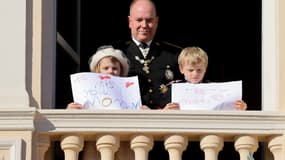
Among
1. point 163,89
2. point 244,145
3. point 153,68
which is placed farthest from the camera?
point 153,68

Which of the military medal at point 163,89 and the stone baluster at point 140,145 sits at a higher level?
the military medal at point 163,89

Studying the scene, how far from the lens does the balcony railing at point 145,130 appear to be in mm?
12391

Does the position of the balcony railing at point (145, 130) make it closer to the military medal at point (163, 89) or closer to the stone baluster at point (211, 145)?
the stone baluster at point (211, 145)

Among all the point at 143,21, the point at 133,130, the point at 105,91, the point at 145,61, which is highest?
the point at 143,21

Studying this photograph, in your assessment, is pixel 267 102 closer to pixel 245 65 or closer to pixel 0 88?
pixel 0 88

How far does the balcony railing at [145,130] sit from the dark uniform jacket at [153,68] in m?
0.62

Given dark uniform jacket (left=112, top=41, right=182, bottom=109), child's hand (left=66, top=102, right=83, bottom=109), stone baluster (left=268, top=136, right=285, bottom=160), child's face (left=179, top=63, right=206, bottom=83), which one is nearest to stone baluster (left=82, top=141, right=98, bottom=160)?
child's hand (left=66, top=102, right=83, bottom=109)

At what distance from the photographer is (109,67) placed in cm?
1280

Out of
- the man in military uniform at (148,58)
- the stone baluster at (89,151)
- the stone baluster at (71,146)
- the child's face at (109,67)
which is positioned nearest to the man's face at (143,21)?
the man in military uniform at (148,58)

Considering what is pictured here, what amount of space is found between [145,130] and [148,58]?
1.14 meters

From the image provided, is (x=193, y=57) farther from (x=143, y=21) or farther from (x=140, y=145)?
(x=140, y=145)

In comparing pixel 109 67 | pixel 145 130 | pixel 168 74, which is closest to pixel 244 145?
pixel 145 130

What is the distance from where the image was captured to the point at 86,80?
12695 mm

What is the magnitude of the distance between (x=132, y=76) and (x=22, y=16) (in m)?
1.06
